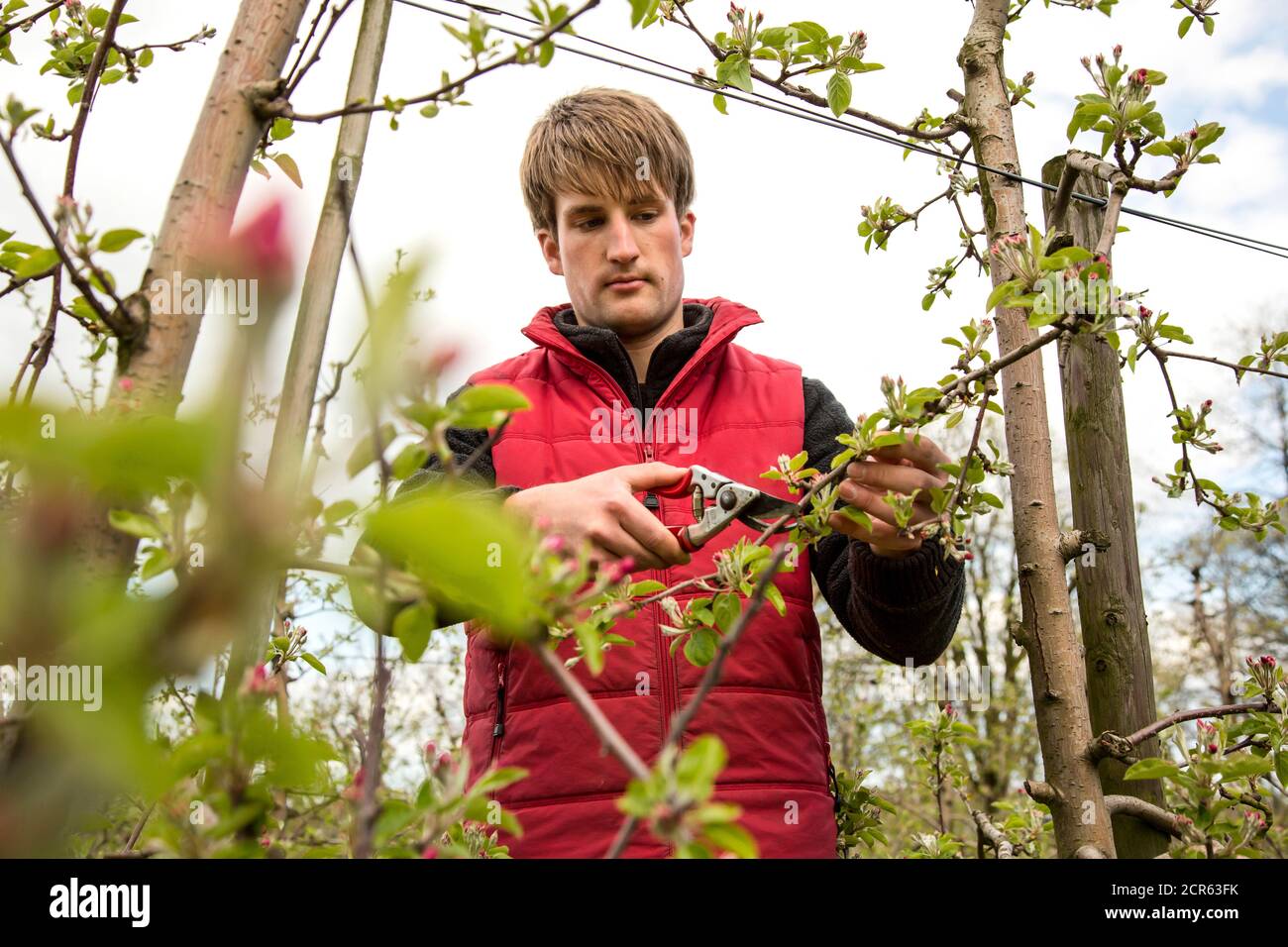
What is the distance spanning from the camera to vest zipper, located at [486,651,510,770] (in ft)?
6.68

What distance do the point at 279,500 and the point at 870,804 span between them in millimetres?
2143

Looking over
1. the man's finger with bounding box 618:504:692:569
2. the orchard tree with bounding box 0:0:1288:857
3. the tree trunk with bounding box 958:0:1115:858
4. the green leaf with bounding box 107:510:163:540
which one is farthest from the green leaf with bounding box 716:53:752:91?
the green leaf with bounding box 107:510:163:540

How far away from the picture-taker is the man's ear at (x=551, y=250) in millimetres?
2738

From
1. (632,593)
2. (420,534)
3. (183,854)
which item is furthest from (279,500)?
(632,593)

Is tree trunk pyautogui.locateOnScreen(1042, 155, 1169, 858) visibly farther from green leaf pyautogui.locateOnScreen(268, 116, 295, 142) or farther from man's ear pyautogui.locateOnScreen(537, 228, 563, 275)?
green leaf pyautogui.locateOnScreen(268, 116, 295, 142)

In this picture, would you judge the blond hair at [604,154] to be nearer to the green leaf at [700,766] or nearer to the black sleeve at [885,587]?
the black sleeve at [885,587]

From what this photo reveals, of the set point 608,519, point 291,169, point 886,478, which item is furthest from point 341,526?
point 886,478

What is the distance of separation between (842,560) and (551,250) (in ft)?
3.94

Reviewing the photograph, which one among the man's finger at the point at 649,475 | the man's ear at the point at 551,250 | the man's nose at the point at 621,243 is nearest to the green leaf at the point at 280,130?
the man's finger at the point at 649,475

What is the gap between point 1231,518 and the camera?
204 centimetres

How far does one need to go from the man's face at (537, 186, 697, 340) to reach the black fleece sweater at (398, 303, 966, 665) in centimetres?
6

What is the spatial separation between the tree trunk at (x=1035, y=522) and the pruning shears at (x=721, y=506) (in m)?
0.61

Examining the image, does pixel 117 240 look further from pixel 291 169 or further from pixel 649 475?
pixel 649 475

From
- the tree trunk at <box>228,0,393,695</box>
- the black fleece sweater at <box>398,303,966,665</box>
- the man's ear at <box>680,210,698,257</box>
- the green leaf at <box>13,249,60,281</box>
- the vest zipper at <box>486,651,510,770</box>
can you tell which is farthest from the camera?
the man's ear at <box>680,210,698,257</box>
